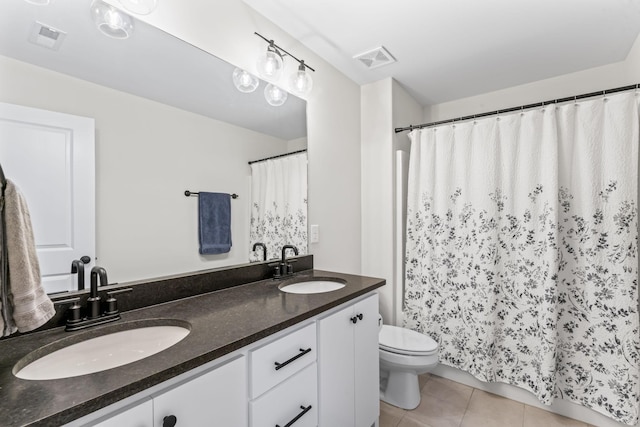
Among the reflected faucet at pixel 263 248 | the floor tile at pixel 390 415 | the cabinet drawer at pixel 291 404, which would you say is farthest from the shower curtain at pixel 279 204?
the floor tile at pixel 390 415

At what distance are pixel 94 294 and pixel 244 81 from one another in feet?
3.93

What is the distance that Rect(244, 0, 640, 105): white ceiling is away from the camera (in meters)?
1.56

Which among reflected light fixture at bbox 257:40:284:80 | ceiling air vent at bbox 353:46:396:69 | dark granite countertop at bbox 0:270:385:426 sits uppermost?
ceiling air vent at bbox 353:46:396:69

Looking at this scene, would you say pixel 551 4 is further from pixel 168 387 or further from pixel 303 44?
pixel 168 387

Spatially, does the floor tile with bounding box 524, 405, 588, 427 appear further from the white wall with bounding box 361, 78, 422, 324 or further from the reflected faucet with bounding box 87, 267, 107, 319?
the reflected faucet with bounding box 87, 267, 107, 319

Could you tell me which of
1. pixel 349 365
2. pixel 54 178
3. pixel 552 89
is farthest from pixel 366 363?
pixel 552 89

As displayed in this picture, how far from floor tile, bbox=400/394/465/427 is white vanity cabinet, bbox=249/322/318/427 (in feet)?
3.39

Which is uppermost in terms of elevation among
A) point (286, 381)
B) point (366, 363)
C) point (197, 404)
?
point (197, 404)

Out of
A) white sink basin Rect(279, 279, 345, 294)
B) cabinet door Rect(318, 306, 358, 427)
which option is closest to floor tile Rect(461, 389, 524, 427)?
cabinet door Rect(318, 306, 358, 427)

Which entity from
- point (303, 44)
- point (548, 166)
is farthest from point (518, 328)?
point (303, 44)

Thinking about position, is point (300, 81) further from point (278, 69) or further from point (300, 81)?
point (278, 69)

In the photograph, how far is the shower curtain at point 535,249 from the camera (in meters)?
1.67

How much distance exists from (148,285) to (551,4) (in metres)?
2.40

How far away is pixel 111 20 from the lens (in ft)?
3.51
